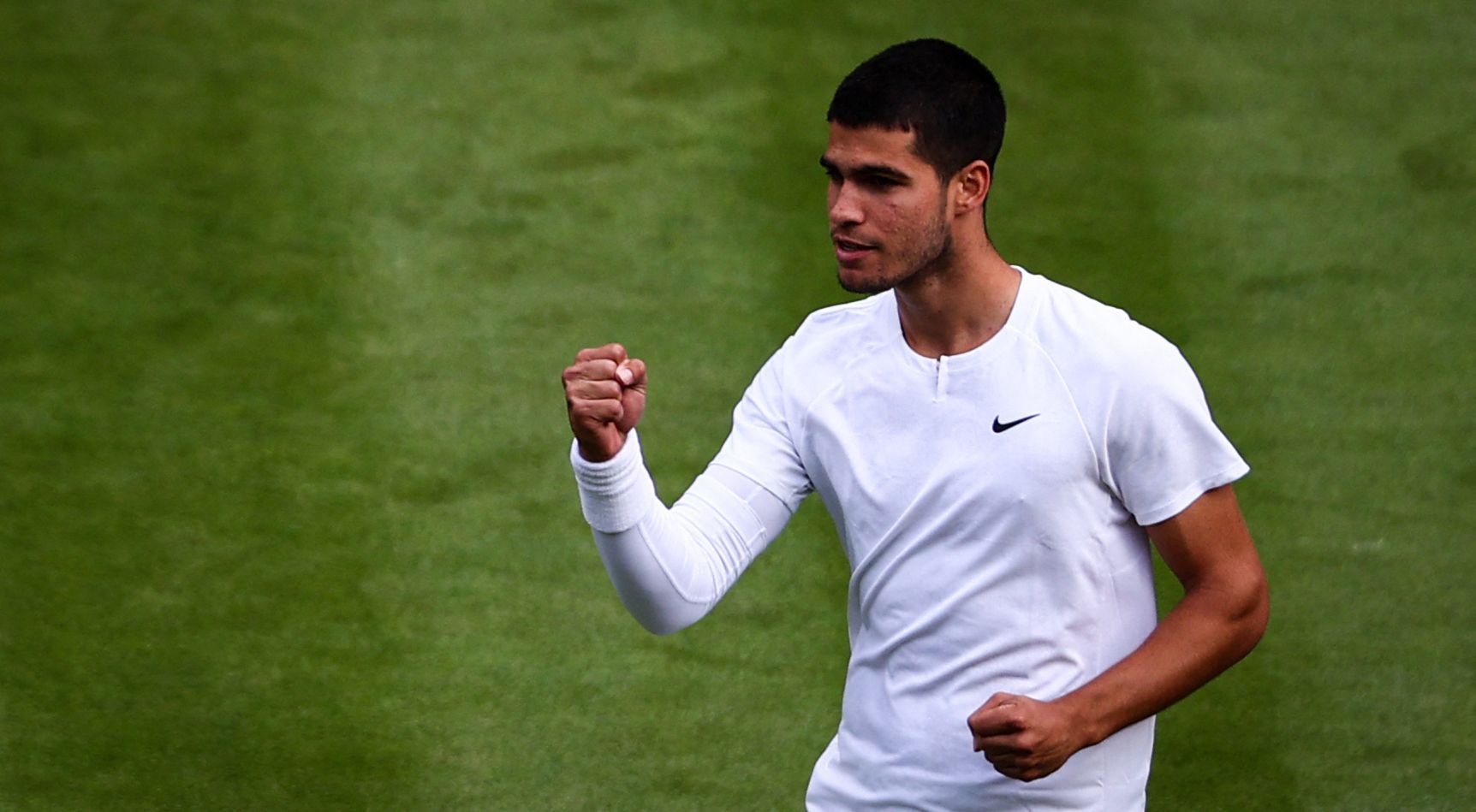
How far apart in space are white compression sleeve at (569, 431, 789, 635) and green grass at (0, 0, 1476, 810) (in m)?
1.85

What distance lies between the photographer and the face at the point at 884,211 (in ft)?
10.5

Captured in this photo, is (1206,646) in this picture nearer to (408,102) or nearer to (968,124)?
(968,124)

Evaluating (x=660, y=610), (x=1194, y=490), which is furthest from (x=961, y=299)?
(x=660, y=610)

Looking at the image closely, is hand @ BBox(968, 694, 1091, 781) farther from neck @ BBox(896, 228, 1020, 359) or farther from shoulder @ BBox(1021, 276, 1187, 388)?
neck @ BBox(896, 228, 1020, 359)

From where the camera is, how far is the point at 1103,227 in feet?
21.7

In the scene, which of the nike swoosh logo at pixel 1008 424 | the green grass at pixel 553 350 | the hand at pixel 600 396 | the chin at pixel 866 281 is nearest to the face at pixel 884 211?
the chin at pixel 866 281

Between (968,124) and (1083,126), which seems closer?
(968,124)

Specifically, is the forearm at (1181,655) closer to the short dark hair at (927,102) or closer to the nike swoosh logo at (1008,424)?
the nike swoosh logo at (1008,424)

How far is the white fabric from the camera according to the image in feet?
10.2

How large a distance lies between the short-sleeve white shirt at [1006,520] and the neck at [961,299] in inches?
1.0

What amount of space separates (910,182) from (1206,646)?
2.98ft

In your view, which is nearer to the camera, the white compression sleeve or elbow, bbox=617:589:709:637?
the white compression sleeve

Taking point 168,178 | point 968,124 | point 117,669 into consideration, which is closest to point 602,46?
point 168,178

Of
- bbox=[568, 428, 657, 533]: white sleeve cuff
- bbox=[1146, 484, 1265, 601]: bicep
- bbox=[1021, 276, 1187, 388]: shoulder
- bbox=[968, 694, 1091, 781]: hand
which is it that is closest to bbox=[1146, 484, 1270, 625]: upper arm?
bbox=[1146, 484, 1265, 601]: bicep
